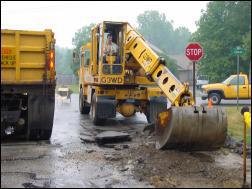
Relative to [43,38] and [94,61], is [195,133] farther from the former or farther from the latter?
[94,61]

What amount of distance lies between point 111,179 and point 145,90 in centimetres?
733

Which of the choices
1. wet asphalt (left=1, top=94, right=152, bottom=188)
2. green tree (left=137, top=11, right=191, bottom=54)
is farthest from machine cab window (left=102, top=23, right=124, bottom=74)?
green tree (left=137, top=11, right=191, bottom=54)

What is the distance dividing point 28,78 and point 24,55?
0.53m

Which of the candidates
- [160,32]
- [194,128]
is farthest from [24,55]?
[160,32]

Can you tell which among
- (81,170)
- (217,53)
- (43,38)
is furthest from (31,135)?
(217,53)

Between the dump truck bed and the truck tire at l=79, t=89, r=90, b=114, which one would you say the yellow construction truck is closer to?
the truck tire at l=79, t=89, r=90, b=114

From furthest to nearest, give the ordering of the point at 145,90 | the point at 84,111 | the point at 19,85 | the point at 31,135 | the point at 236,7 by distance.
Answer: the point at 236,7 → the point at 84,111 → the point at 145,90 → the point at 31,135 → the point at 19,85

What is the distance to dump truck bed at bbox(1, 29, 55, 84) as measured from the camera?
33.9 feet

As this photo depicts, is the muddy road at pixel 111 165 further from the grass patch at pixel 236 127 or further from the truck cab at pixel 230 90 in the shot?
the truck cab at pixel 230 90

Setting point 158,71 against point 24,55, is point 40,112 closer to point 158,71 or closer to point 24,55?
point 24,55

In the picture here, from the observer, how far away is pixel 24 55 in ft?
34.5

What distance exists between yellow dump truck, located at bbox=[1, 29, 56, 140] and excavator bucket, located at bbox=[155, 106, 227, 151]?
3029 mm

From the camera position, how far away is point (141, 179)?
7.43 metres

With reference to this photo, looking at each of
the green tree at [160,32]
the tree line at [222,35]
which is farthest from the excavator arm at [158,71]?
the green tree at [160,32]
